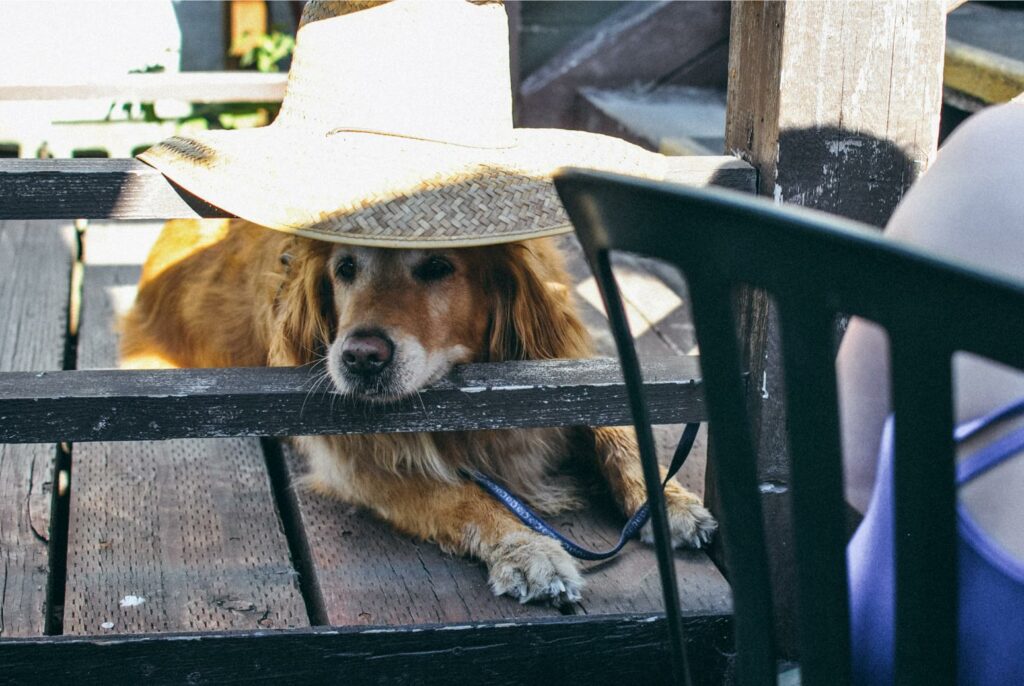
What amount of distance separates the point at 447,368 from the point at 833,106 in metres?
0.89

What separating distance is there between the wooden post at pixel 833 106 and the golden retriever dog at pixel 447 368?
0.55 m

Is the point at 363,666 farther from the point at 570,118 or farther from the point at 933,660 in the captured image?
the point at 570,118

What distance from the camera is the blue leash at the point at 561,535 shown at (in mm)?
1969

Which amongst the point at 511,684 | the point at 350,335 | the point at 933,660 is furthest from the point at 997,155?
the point at 350,335

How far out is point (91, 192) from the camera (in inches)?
70.2

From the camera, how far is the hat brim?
182cm

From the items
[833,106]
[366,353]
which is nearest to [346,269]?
[366,353]

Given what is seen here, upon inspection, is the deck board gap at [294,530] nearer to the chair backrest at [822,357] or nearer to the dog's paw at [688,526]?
the dog's paw at [688,526]

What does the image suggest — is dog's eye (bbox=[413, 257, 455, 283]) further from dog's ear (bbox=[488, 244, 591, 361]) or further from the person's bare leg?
the person's bare leg

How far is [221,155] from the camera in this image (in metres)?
1.91

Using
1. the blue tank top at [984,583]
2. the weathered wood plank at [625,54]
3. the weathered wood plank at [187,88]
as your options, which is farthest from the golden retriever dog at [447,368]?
the weathered wood plank at [625,54]

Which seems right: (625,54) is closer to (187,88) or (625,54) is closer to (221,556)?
(187,88)

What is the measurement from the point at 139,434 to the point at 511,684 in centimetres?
77

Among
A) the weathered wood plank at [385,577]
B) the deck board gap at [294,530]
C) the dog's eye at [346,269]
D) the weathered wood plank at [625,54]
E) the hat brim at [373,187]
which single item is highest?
the hat brim at [373,187]
